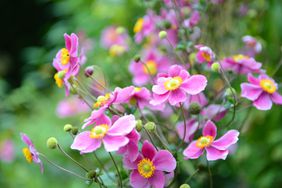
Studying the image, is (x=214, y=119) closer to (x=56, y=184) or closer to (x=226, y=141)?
(x=226, y=141)

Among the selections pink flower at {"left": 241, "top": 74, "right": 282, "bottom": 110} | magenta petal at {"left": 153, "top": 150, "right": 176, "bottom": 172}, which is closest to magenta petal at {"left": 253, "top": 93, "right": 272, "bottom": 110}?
pink flower at {"left": 241, "top": 74, "right": 282, "bottom": 110}

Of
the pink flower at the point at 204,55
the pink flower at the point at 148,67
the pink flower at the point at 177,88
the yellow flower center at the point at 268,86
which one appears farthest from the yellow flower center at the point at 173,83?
the pink flower at the point at 148,67

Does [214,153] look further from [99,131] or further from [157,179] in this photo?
[99,131]

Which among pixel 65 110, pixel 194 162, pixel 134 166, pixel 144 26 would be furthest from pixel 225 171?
pixel 65 110

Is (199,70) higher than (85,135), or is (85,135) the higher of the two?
(85,135)

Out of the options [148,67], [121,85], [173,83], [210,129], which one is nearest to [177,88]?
[173,83]

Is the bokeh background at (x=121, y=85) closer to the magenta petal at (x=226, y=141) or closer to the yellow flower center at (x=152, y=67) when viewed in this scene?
the yellow flower center at (x=152, y=67)
